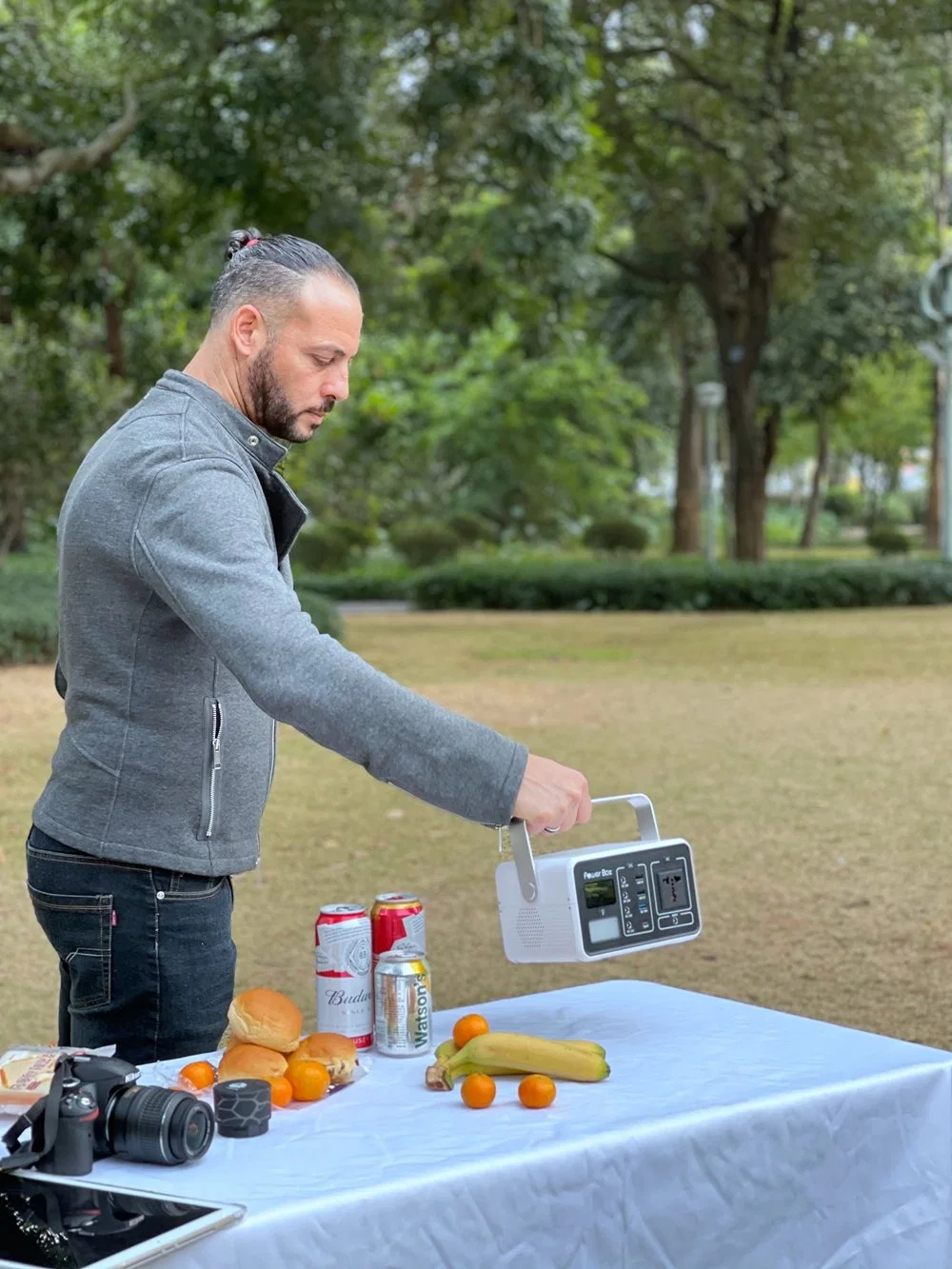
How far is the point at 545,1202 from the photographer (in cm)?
241

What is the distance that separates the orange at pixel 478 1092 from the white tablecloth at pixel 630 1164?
0.02 metres

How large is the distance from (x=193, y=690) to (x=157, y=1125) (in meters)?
0.70

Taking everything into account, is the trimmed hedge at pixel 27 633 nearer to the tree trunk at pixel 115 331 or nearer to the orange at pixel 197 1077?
the tree trunk at pixel 115 331

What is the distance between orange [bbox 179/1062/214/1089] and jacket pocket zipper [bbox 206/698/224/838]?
1.19ft

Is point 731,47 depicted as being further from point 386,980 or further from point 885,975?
point 386,980

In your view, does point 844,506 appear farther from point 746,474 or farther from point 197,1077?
point 197,1077

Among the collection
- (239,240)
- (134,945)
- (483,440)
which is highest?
(483,440)

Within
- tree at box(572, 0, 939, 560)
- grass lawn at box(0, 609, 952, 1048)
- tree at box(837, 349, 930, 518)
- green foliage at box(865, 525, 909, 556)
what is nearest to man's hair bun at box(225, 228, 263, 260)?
grass lawn at box(0, 609, 952, 1048)

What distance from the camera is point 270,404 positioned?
9.12 feet

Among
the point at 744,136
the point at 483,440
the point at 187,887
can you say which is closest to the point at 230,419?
the point at 187,887

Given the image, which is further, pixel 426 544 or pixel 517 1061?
pixel 426 544

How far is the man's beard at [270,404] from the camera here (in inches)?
108

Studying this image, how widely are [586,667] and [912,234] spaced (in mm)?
17710

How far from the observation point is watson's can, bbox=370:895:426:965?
2.79 m
